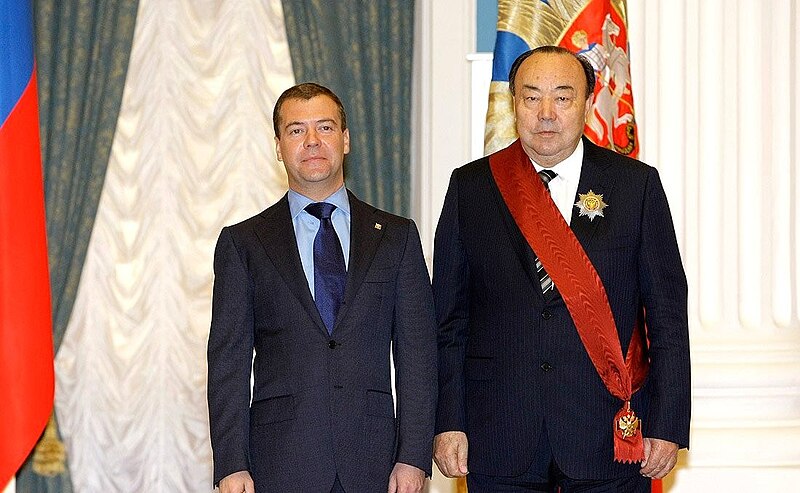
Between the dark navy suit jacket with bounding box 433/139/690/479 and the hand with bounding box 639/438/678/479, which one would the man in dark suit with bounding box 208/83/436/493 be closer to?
the dark navy suit jacket with bounding box 433/139/690/479

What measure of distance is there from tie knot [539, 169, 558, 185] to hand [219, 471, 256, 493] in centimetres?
98

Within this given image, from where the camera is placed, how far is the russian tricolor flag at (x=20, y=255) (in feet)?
11.6

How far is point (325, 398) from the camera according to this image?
2615mm

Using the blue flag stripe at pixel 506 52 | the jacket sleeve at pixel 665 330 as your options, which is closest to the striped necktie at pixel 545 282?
the jacket sleeve at pixel 665 330

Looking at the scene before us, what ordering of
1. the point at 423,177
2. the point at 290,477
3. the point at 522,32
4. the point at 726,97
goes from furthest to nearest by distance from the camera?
1. the point at 423,177
2. the point at 726,97
3. the point at 522,32
4. the point at 290,477

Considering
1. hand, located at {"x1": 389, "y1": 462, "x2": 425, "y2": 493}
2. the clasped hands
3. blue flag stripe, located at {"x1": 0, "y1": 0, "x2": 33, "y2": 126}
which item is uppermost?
blue flag stripe, located at {"x1": 0, "y1": 0, "x2": 33, "y2": 126}

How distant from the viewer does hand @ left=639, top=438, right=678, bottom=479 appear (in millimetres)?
2576

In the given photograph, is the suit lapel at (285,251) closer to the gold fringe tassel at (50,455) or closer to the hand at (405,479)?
the hand at (405,479)

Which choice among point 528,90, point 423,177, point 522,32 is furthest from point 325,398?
point 423,177

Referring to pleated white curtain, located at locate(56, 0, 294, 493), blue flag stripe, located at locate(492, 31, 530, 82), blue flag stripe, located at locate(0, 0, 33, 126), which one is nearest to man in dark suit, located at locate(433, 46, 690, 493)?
blue flag stripe, located at locate(492, 31, 530, 82)

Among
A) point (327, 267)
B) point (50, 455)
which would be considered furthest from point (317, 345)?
point (50, 455)

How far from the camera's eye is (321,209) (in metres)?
2.75

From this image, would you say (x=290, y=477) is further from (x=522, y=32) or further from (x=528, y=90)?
(x=522, y=32)

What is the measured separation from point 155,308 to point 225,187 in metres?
0.60
